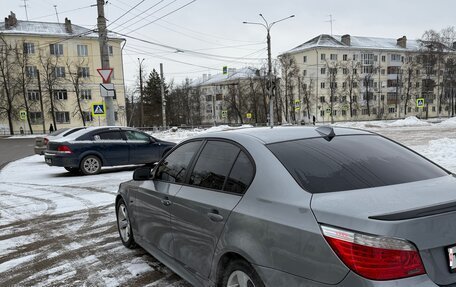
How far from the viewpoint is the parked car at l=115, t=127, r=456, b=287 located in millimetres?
1904

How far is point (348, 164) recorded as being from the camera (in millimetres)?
2723

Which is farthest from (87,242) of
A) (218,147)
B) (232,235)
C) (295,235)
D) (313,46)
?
(313,46)

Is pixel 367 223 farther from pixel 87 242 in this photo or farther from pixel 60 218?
pixel 60 218

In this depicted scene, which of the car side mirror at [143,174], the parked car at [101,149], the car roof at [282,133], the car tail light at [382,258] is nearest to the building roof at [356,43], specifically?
the parked car at [101,149]

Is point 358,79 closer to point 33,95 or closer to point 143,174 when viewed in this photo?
point 33,95

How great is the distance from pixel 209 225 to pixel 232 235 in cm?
33

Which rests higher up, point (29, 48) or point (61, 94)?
point (29, 48)

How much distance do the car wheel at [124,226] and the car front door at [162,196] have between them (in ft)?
1.72

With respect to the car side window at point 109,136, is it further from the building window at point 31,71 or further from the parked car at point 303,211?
the building window at point 31,71

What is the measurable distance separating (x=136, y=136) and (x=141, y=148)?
1.51 feet

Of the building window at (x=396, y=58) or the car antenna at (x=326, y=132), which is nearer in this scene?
the car antenna at (x=326, y=132)

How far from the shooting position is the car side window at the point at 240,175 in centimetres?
274

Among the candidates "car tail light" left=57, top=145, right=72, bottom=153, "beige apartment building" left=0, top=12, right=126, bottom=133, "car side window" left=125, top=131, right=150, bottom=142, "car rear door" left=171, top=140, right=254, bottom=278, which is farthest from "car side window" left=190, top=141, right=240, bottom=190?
"beige apartment building" left=0, top=12, right=126, bottom=133

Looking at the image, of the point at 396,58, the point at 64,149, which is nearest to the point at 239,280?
the point at 64,149
